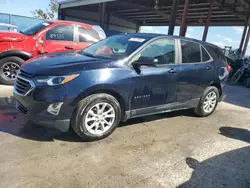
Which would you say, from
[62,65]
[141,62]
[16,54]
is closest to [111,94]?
[141,62]

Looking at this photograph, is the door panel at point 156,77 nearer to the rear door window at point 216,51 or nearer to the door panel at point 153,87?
the door panel at point 153,87

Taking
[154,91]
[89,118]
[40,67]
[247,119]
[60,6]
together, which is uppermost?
[60,6]

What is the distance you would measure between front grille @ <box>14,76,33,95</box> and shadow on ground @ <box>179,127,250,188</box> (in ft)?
7.60

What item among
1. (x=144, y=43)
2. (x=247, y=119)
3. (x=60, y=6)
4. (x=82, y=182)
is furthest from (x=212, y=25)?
(x=82, y=182)

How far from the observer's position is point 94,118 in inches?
135

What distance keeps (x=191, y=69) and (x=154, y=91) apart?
1.03m

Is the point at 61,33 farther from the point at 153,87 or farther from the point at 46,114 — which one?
the point at 46,114

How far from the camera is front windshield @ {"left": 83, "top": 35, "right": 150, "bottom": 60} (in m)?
3.82

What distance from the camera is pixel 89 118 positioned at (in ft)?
11.1

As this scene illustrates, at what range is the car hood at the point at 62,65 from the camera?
3.18m

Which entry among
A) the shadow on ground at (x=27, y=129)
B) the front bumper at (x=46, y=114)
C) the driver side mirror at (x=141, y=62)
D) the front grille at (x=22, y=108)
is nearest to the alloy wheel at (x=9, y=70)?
the shadow on ground at (x=27, y=129)

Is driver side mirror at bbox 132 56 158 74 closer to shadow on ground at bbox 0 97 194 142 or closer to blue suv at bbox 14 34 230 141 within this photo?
blue suv at bbox 14 34 230 141

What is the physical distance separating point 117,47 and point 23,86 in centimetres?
171

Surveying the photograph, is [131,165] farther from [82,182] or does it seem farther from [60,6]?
[60,6]
